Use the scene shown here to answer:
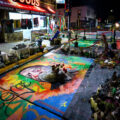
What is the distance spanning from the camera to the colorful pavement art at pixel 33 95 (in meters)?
4.16

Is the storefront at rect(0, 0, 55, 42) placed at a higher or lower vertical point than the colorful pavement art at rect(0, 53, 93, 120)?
higher

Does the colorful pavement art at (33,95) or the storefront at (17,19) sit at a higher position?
the storefront at (17,19)

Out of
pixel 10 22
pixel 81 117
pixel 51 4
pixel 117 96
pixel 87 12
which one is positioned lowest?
pixel 81 117

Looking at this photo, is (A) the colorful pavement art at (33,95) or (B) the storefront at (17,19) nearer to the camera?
(A) the colorful pavement art at (33,95)

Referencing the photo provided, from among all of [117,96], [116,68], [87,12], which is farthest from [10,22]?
[87,12]

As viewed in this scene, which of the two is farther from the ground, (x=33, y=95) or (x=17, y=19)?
(x=17, y=19)

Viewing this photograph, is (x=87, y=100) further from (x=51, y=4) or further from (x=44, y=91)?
(x=51, y=4)

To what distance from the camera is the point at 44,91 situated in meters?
5.50

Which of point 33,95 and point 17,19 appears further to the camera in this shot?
point 17,19

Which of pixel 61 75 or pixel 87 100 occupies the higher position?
pixel 61 75

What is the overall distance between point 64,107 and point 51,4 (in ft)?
69.3

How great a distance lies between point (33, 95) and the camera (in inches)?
205

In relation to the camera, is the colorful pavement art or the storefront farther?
the storefront

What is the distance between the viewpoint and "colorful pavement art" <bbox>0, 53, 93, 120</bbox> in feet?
13.6
